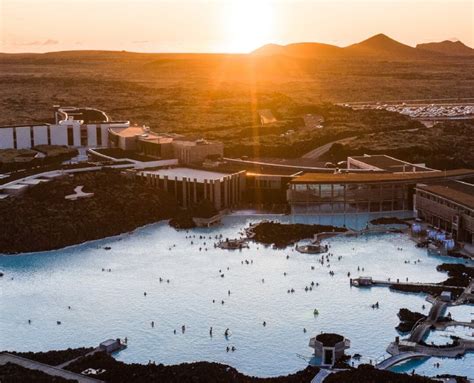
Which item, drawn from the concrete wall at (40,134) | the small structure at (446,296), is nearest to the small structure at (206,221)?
the small structure at (446,296)

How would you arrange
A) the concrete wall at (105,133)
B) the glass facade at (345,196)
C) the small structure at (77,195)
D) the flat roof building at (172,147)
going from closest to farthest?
the small structure at (77,195) < the glass facade at (345,196) < the flat roof building at (172,147) < the concrete wall at (105,133)

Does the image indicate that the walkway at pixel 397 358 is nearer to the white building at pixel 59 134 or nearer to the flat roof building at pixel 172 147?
the flat roof building at pixel 172 147

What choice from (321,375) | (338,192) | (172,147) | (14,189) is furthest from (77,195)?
(321,375)

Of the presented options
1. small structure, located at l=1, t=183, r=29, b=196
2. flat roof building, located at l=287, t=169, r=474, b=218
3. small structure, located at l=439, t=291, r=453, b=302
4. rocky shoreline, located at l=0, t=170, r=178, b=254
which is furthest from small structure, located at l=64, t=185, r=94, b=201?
small structure, located at l=439, t=291, r=453, b=302

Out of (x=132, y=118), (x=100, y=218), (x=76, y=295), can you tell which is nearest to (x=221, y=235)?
(x=100, y=218)

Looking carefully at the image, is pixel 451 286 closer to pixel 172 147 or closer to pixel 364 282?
pixel 364 282

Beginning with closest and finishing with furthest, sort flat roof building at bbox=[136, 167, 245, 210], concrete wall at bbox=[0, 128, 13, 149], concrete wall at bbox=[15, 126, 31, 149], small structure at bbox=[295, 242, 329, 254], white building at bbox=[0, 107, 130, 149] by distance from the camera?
small structure at bbox=[295, 242, 329, 254] < flat roof building at bbox=[136, 167, 245, 210] < concrete wall at bbox=[0, 128, 13, 149] < white building at bbox=[0, 107, 130, 149] < concrete wall at bbox=[15, 126, 31, 149]

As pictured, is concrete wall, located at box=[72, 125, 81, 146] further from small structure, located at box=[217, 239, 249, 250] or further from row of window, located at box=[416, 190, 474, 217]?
row of window, located at box=[416, 190, 474, 217]
